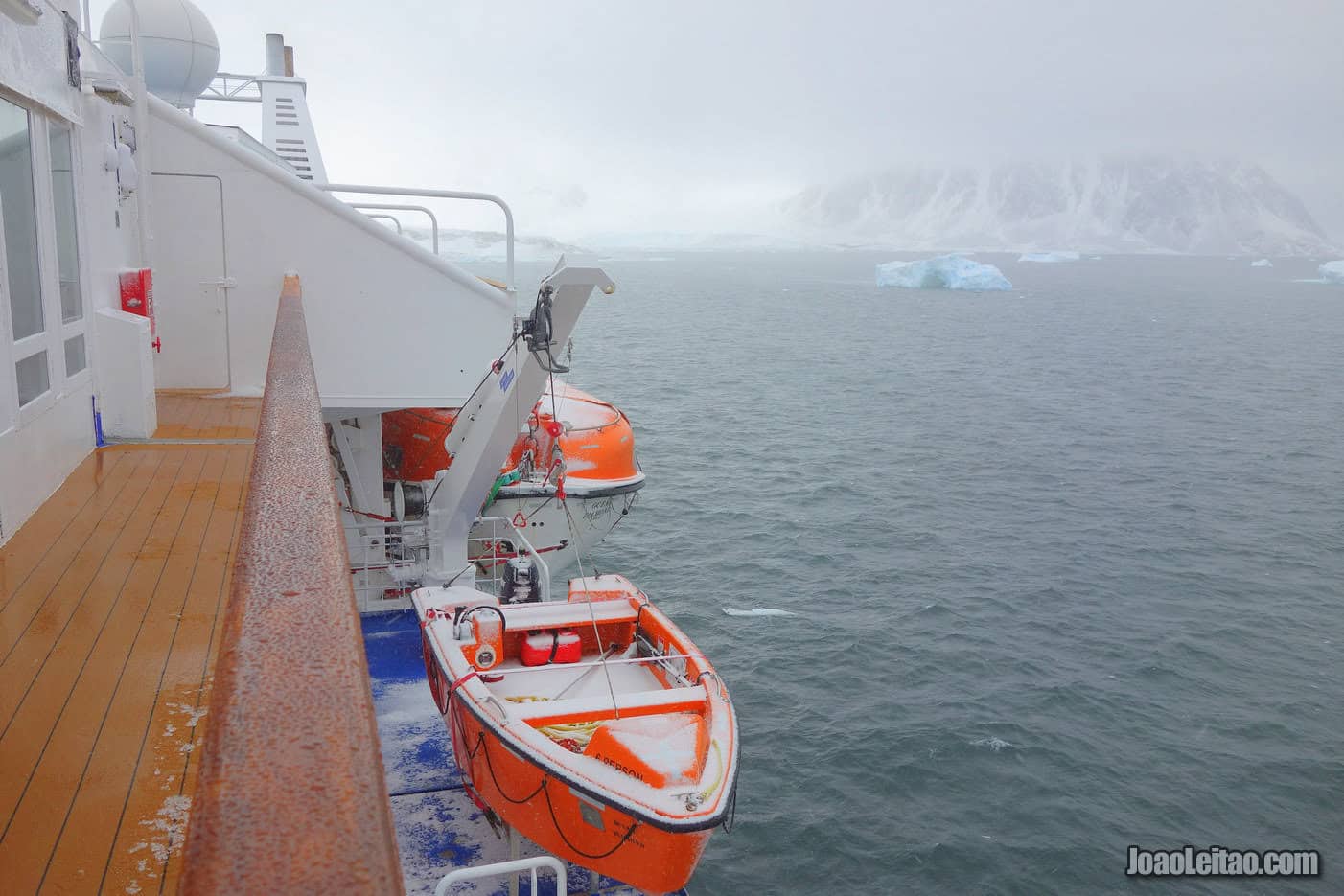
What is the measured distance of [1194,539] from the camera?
70.1ft

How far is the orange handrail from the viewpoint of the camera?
992 millimetres

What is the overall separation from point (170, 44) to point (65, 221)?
837 centimetres

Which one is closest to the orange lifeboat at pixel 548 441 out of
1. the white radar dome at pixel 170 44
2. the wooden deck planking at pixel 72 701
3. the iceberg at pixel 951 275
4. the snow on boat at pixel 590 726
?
the snow on boat at pixel 590 726

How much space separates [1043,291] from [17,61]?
111746mm

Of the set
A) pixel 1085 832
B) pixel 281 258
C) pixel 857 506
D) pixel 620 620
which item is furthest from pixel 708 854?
pixel 857 506

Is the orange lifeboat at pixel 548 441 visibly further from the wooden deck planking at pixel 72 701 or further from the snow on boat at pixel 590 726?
the wooden deck planking at pixel 72 701

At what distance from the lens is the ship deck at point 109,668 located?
2.63m

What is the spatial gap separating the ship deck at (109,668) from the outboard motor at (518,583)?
16.0 feet

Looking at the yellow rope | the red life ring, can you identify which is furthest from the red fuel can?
the yellow rope

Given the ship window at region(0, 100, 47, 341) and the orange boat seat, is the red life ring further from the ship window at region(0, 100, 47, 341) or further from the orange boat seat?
the ship window at region(0, 100, 47, 341)

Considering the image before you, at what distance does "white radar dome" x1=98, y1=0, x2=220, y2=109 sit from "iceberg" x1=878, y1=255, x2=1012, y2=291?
88.1 meters

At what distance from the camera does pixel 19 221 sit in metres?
5.46

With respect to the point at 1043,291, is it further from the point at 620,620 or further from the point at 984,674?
the point at 620,620

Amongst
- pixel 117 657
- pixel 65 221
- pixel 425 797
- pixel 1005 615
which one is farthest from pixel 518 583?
pixel 1005 615
